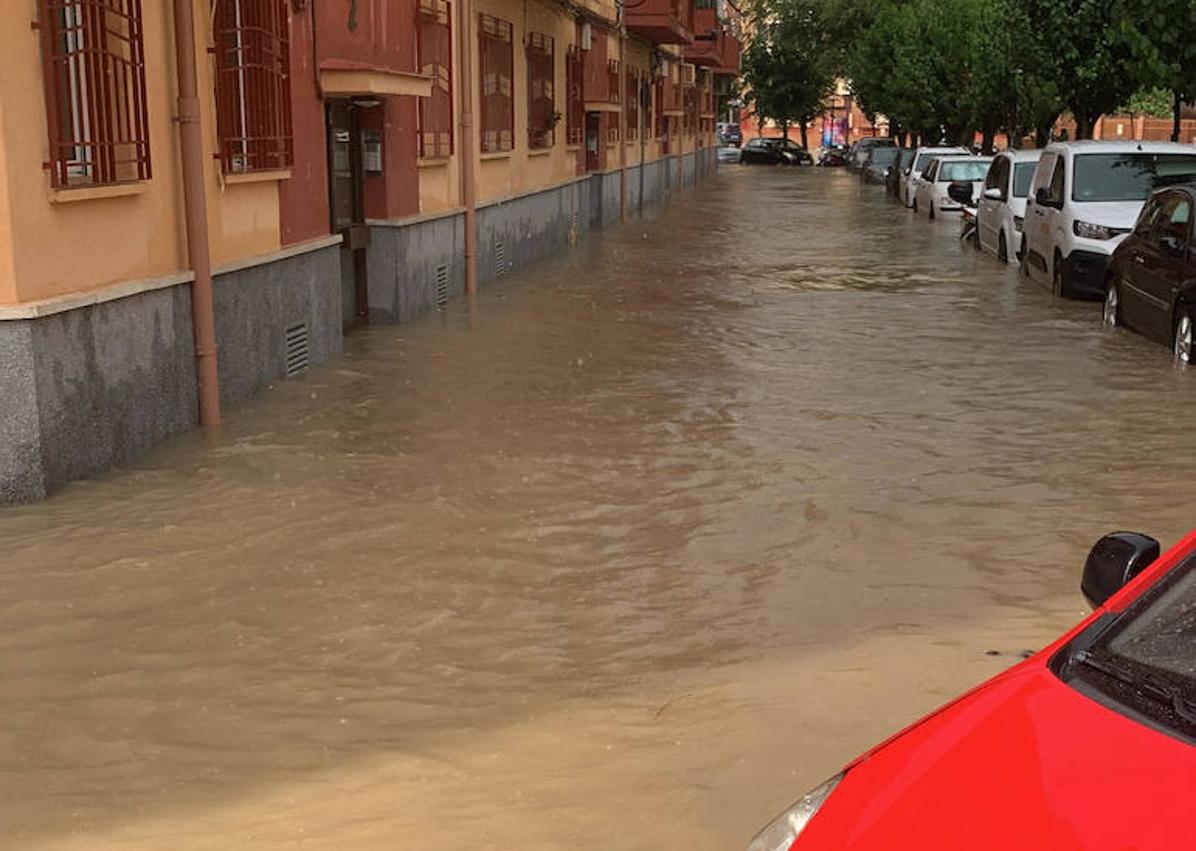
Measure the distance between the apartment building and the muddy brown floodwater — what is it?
0.48m

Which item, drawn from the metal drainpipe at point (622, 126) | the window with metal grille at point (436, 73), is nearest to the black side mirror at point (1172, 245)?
the window with metal grille at point (436, 73)

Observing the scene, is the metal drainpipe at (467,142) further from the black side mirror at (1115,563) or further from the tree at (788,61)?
the tree at (788,61)

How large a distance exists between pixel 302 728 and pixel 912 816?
2.73m

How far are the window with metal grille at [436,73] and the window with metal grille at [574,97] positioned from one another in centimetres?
882

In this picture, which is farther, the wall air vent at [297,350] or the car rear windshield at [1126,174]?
the car rear windshield at [1126,174]

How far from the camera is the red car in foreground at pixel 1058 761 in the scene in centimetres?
242

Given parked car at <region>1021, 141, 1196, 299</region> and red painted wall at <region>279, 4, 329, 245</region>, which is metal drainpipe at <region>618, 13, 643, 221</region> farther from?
red painted wall at <region>279, 4, 329, 245</region>

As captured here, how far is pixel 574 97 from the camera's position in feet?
86.1

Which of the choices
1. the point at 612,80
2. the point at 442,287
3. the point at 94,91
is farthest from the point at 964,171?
→ the point at 94,91

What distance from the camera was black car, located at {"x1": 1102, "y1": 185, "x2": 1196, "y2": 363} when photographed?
1167 cm

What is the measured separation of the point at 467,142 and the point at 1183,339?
8418 millimetres

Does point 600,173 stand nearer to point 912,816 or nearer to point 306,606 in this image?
point 306,606

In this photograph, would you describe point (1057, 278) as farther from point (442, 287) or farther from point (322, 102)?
point (322, 102)

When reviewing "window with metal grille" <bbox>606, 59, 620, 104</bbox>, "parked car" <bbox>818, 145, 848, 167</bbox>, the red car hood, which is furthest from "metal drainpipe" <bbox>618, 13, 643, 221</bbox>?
"parked car" <bbox>818, 145, 848, 167</bbox>
